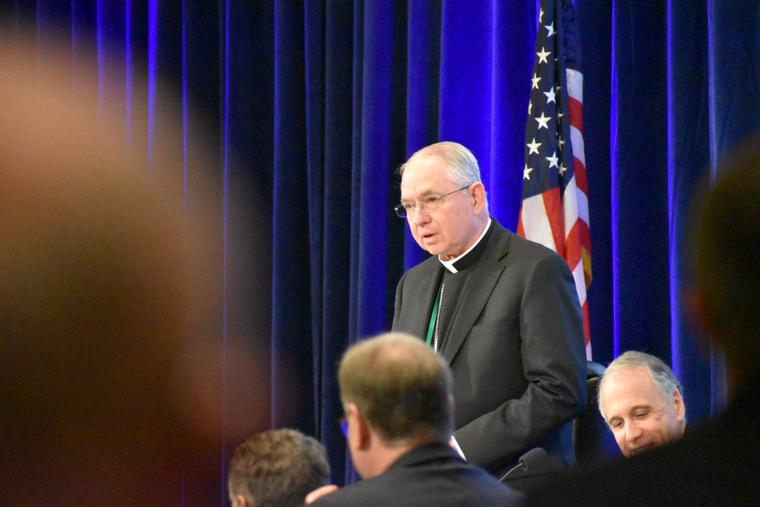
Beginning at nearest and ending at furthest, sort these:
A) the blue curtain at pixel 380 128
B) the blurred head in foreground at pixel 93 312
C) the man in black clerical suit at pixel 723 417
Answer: the man in black clerical suit at pixel 723 417 → the blue curtain at pixel 380 128 → the blurred head in foreground at pixel 93 312

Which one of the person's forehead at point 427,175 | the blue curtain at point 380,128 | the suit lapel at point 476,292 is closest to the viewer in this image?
the suit lapel at point 476,292

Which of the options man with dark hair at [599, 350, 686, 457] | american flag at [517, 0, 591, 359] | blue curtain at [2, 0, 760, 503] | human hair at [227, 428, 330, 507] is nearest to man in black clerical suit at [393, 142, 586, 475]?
man with dark hair at [599, 350, 686, 457]

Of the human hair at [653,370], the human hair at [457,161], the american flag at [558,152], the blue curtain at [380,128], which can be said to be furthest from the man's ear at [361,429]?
the american flag at [558,152]

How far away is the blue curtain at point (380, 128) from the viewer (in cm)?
403

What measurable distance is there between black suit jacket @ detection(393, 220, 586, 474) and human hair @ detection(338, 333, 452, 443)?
1.06 m

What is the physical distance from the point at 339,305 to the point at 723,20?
2160 mm

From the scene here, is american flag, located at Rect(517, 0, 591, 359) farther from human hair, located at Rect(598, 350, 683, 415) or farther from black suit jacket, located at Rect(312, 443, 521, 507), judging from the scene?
black suit jacket, located at Rect(312, 443, 521, 507)

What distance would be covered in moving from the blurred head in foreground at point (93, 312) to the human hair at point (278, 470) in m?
Result: 3.16

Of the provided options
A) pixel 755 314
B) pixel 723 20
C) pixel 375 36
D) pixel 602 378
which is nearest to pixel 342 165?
pixel 375 36

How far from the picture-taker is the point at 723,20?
3.85 m

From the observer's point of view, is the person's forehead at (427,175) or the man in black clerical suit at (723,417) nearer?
the man in black clerical suit at (723,417)

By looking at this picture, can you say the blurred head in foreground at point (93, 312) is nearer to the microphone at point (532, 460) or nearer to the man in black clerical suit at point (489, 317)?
the man in black clerical suit at point (489, 317)

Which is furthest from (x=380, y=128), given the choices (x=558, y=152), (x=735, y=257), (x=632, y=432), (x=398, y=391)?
(x=735, y=257)

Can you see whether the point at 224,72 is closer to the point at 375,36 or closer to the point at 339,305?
the point at 375,36
